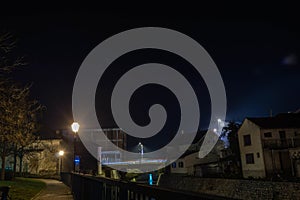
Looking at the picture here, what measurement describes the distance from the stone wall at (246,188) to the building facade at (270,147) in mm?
4461

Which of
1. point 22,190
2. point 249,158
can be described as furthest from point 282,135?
point 22,190

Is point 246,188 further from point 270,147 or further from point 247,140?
point 247,140

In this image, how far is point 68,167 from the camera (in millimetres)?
42594

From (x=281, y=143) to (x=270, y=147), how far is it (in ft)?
5.24

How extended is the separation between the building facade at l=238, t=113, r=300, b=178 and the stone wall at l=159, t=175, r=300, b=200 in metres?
4.46

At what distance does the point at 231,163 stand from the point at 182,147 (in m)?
20.7

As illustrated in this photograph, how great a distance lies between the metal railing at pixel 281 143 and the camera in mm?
30984

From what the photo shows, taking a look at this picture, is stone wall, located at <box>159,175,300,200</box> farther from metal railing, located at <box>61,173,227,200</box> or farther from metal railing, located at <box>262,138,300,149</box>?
metal railing, located at <box>61,173,227,200</box>

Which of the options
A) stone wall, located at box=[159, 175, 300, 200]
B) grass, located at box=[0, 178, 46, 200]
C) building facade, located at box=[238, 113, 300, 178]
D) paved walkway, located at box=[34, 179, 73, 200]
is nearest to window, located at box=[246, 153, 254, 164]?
building facade, located at box=[238, 113, 300, 178]

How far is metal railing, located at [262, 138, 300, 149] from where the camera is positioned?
1220 inches

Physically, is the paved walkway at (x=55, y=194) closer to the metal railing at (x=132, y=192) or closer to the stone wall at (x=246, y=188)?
the stone wall at (x=246, y=188)

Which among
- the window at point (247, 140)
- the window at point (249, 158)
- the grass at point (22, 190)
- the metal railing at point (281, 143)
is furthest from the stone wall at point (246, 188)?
the grass at point (22, 190)

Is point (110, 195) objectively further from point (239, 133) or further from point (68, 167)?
point (68, 167)

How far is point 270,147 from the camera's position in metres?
31.2
